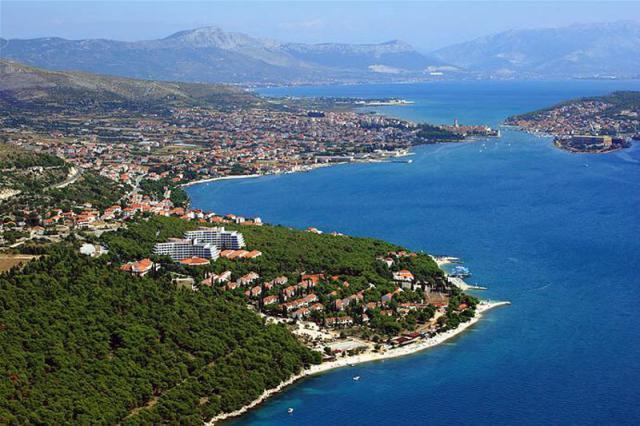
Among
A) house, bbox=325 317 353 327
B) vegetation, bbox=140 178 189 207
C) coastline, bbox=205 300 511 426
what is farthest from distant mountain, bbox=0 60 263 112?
coastline, bbox=205 300 511 426

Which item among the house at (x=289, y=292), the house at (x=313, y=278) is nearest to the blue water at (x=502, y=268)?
the house at (x=289, y=292)

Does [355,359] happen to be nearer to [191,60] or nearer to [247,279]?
[247,279]

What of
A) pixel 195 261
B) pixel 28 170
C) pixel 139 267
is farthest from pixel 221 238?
pixel 28 170

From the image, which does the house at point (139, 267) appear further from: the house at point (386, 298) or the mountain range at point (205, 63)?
the mountain range at point (205, 63)

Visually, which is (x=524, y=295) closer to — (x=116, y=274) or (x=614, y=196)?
(x=116, y=274)

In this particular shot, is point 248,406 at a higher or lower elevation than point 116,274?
lower

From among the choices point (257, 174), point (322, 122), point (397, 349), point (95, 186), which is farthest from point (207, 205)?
point (322, 122)
